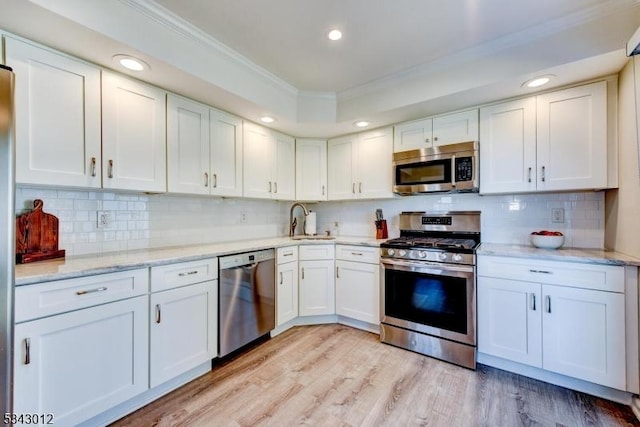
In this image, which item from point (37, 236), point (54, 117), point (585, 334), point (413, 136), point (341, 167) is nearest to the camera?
point (54, 117)

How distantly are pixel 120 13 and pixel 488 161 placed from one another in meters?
2.85

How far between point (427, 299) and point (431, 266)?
31 centimetres

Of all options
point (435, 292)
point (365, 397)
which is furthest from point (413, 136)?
point (365, 397)

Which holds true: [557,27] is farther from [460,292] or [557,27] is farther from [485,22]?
[460,292]

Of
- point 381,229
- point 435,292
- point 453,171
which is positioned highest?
point 453,171

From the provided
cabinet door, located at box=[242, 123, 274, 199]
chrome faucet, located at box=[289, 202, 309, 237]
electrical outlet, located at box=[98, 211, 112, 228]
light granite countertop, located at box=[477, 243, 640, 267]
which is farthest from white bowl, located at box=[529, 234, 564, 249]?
electrical outlet, located at box=[98, 211, 112, 228]

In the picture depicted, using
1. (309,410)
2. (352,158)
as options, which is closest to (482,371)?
(309,410)

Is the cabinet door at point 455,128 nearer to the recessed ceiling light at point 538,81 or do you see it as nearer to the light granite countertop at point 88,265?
the recessed ceiling light at point 538,81

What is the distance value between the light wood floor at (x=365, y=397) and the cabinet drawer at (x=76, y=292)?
30.5 inches

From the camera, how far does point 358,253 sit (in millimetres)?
2908

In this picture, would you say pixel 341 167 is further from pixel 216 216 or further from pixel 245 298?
pixel 245 298

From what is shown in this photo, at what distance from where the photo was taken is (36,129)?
1581 millimetres

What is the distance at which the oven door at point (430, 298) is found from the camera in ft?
7.39

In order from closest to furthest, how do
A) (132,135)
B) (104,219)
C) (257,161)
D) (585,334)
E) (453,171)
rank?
(585,334), (132,135), (104,219), (453,171), (257,161)
